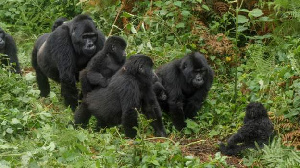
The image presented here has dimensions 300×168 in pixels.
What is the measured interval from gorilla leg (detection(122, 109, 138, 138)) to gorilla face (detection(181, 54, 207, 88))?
1.35 m

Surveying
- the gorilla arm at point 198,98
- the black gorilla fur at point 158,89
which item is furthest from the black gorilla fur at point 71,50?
the gorilla arm at point 198,98

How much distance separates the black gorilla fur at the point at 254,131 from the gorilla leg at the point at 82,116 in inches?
80.4

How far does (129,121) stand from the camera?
7.07 m

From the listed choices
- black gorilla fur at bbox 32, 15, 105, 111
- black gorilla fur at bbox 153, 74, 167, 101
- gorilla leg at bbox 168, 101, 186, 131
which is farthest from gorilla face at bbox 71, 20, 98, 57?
gorilla leg at bbox 168, 101, 186, 131

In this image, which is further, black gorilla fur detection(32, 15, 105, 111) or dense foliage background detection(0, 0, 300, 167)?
black gorilla fur detection(32, 15, 105, 111)

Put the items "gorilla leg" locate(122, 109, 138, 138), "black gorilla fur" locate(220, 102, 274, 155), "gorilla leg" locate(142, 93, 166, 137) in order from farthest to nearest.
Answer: "gorilla leg" locate(142, 93, 166, 137) → "gorilla leg" locate(122, 109, 138, 138) → "black gorilla fur" locate(220, 102, 274, 155)

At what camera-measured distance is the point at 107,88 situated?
7.39m

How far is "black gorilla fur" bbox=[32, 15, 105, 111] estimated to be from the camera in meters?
8.42

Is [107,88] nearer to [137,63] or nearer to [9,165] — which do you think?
[137,63]

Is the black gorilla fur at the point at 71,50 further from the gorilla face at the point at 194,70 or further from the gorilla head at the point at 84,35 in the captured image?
the gorilla face at the point at 194,70

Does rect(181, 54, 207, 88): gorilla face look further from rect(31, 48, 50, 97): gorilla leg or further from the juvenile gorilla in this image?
rect(31, 48, 50, 97): gorilla leg

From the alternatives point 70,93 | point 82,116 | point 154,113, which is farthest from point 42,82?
point 154,113

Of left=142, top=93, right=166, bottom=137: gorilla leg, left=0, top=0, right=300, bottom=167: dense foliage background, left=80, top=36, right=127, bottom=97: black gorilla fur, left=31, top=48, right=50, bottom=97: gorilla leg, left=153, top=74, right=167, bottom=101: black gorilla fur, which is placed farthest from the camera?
left=31, top=48, right=50, bottom=97: gorilla leg

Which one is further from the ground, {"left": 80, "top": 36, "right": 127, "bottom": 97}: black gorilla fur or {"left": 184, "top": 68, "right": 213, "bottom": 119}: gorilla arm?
{"left": 80, "top": 36, "right": 127, "bottom": 97}: black gorilla fur
